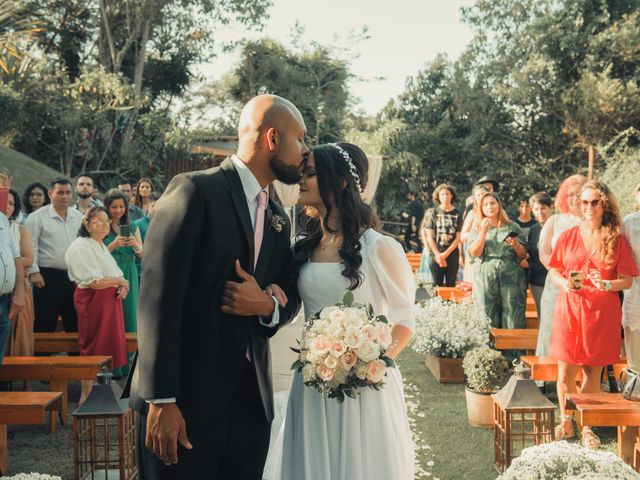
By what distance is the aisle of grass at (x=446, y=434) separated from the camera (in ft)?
16.0

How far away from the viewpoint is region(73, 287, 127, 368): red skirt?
655cm

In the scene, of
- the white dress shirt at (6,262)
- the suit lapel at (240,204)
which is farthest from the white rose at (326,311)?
the white dress shirt at (6,262)

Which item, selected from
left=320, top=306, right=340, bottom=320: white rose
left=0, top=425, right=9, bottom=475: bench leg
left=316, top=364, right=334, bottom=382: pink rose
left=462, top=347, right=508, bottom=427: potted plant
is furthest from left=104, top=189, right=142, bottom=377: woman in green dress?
left=316, top=364, right=334, bottom=382: pink rose

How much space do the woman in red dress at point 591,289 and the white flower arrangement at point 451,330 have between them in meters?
1.66

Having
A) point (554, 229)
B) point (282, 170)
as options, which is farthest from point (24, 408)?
point (554, 229)

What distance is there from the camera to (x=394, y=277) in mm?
3189

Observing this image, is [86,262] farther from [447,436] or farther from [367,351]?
[367,351]

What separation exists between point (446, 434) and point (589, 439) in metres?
1.13

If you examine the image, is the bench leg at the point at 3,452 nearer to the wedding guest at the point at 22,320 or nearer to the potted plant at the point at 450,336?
the wedding guest at the point at 22,320

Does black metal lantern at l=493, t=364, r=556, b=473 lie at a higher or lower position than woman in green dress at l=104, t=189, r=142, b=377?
lower

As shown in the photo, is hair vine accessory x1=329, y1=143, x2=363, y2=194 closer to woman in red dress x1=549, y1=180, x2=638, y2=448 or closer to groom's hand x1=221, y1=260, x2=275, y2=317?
groom's hand x1=221, y1=260, x2=275, y2=317

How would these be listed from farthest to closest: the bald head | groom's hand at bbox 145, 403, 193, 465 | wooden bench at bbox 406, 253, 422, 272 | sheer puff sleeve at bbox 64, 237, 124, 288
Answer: wooden bench at bbox 406, 253, 422, 272, sheer puff sleeve at bbox 64, 237, 124, 288, the bald head, groom's hand at bbox 145, 403, 193, 465

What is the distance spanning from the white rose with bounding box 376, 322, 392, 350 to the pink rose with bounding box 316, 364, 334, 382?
0.80 ft

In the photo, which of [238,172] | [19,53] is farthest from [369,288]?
[19,53]
